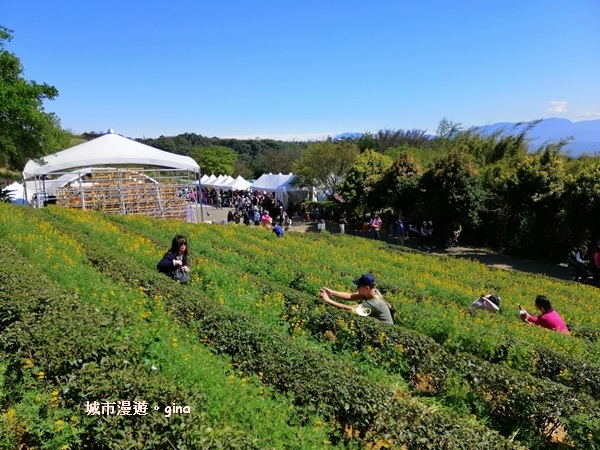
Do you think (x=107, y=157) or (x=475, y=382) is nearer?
(x=475, y=382)

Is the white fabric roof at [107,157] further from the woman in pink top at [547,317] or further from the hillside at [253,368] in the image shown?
the woman in pink top at [547,317]

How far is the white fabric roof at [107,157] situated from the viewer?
20.6 meters

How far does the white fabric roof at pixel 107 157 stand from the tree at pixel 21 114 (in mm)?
819

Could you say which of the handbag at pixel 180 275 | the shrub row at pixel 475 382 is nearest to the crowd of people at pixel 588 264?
the shrub row at pixel 475 382

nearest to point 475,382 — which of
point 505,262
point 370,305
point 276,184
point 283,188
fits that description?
point 370,305

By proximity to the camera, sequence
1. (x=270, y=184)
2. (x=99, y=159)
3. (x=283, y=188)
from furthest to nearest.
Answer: (x=270, y=184) < (x=283, y=188) < (x=99, y=159)

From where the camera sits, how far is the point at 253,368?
506cm

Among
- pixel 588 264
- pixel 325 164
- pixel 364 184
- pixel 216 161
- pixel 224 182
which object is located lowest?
pixel 588 264

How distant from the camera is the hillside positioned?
131 inches

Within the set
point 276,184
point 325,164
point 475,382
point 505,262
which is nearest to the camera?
point 475,382

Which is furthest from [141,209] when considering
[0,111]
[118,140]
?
[0,111]

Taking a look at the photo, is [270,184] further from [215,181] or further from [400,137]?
[400,137]

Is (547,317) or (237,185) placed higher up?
(237,185)

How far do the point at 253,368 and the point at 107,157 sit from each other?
1878 centimetres
